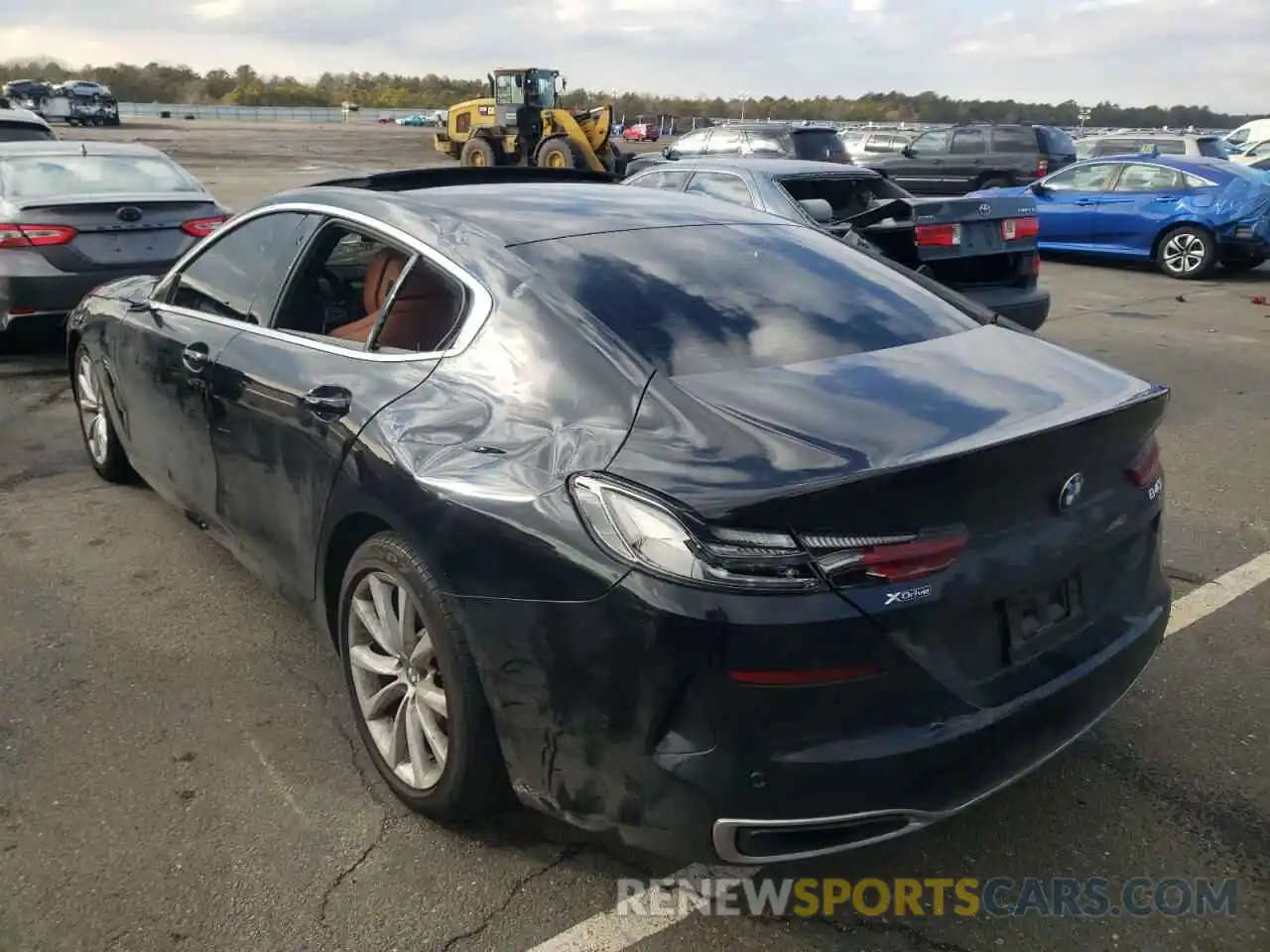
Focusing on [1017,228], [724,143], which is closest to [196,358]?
[1017,228]

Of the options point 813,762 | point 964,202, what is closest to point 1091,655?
point 813,762

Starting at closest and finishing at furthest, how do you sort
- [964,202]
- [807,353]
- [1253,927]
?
[1253,927], [807,353], [964,202]

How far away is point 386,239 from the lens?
11.0 feet

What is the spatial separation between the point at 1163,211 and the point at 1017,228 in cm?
703

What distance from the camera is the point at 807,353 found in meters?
2.92

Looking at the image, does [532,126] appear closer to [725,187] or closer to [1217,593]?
[725,187]

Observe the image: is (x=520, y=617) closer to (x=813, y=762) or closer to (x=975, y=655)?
(x=813, y=762)

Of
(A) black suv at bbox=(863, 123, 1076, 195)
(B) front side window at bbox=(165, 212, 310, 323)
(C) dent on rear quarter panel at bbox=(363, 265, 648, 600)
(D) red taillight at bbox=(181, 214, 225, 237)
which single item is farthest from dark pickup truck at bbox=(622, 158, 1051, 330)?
(A) black suv at bbox=(863, 123, 1076, 195)

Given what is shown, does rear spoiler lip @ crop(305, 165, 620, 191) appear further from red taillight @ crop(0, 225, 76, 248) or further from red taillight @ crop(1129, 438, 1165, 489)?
red taillight @ crop(0, 225, 76, 248)

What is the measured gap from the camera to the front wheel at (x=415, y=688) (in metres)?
2.61

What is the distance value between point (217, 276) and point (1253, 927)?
3869 mm

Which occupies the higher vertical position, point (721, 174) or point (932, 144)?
point (932, 144)

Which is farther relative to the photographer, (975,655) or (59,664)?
(59,664)

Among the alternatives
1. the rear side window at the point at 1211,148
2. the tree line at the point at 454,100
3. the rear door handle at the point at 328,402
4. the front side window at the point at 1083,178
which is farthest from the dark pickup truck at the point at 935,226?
the tree line at the point at 454,100
